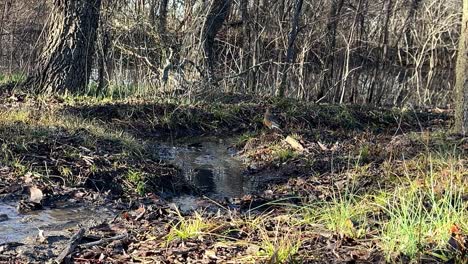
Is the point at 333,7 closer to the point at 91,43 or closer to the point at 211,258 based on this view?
the point at 91,43

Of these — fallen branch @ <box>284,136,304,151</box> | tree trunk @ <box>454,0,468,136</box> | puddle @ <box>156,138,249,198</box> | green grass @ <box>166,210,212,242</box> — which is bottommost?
puddle @ <box>156,138,249,198</box>

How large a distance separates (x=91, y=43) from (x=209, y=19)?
305cm

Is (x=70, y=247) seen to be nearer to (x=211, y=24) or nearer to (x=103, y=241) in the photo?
(x=103, y=241)

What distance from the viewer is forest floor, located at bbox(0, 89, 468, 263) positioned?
10.6 feet

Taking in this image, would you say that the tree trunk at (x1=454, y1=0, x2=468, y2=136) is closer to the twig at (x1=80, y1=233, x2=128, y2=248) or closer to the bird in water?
the bird in water

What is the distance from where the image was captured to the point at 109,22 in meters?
11.6

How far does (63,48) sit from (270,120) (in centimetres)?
366

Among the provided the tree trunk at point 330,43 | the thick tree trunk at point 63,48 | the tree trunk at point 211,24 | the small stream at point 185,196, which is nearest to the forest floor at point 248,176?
the small stream at point 185,196

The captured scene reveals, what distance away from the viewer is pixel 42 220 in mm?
4199

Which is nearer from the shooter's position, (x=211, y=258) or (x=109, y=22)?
(x=211, y=258)

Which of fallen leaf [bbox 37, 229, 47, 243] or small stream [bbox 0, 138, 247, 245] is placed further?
small stream [bbox 0, 138, 247, 245]

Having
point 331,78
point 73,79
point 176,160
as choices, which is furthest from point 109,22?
point 331,78

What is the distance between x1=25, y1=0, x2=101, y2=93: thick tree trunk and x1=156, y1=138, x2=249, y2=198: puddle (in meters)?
2.64

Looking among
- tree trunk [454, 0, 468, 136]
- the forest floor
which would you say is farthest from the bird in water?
tree trunk [454, 0, 468, 136]
